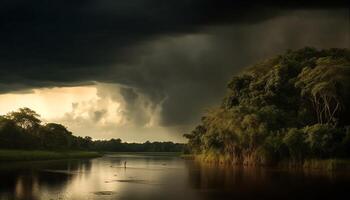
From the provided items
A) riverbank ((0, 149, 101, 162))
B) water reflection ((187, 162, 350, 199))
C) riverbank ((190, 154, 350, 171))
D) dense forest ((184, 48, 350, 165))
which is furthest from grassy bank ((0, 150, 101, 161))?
water reflection ((187, 162, 350, 199))

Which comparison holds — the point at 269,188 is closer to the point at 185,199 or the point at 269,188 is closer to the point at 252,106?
the point at 185,199

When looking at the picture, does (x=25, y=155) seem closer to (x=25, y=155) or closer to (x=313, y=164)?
(x=25, y=155)

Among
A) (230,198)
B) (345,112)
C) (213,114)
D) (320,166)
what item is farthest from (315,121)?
(230,198)

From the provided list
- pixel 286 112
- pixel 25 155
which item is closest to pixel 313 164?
pixel 286 112

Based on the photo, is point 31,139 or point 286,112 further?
point 31,139

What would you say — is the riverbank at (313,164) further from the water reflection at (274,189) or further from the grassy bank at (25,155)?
the grassy bank at (25,155)

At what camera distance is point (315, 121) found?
93500 millimetres

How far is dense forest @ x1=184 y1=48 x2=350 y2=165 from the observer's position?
80000 mm

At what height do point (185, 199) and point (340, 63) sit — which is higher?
point (340, 63)

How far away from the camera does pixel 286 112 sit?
93.3 meters

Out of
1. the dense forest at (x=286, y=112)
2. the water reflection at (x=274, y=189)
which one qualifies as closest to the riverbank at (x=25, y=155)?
the dense forest at (x=286, y=112)

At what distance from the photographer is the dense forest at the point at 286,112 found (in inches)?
3150

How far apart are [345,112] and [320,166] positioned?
12.4 meters

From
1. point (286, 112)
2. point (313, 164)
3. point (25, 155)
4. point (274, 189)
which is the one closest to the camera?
point (274, 189)
